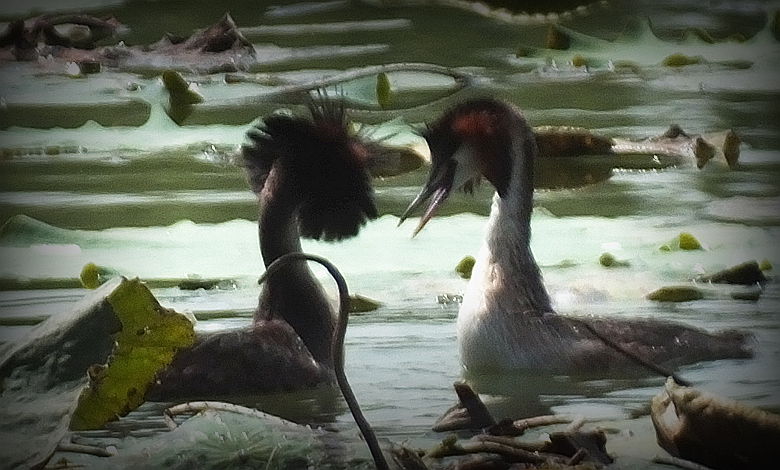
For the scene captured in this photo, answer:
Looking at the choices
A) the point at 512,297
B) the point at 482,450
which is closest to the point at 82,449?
the point at 482,450

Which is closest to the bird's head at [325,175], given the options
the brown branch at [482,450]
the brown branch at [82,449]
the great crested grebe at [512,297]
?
the great crested grebe at [512,297]

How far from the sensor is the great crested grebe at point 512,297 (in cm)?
175

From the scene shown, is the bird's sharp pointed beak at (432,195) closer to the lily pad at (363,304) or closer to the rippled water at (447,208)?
the rippled water at (447,208)

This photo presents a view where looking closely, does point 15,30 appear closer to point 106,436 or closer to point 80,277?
point 80,277

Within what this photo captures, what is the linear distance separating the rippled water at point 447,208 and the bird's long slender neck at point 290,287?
0.14ft

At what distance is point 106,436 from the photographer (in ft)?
5.78

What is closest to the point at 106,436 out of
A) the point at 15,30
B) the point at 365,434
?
the point at 365,434

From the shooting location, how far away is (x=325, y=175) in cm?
180

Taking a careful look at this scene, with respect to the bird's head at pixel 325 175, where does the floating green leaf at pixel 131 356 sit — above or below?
below

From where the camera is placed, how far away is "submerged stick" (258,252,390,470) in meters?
1.75

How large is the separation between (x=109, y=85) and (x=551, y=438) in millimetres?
1117

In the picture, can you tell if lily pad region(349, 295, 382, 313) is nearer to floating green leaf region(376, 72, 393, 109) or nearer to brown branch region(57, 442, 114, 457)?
floating green leaf region(376, 72, 393, 109)

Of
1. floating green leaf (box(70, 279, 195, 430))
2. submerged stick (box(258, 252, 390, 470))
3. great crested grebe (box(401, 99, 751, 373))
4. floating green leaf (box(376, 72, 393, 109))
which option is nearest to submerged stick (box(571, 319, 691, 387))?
great crested grebe (box(401, 99, 751, 373))

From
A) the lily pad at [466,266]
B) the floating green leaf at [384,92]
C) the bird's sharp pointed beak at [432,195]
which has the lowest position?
the lily pad at [466,266]
